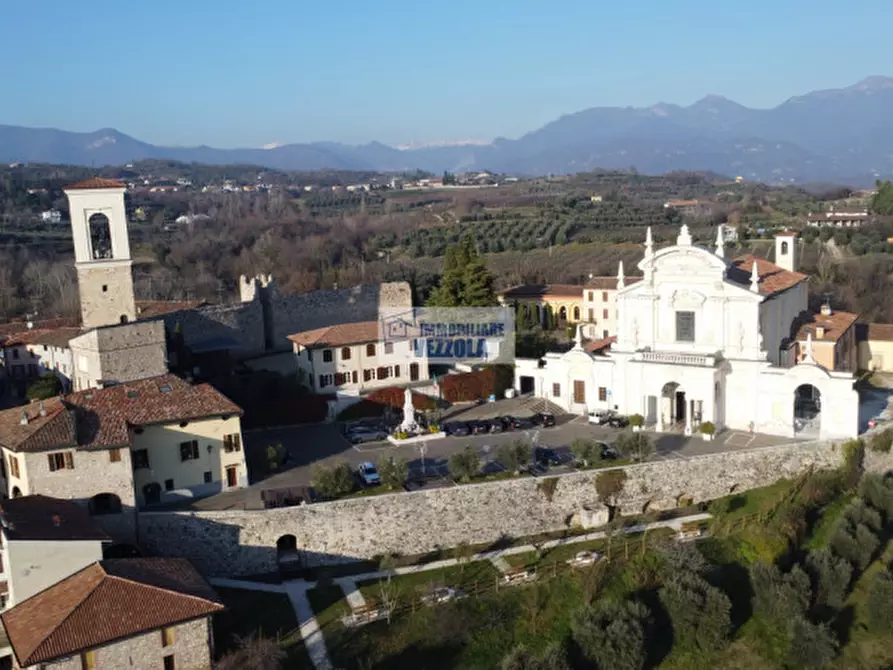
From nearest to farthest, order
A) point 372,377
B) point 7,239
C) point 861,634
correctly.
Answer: point 861,634 < point 372,377 < point 7,239

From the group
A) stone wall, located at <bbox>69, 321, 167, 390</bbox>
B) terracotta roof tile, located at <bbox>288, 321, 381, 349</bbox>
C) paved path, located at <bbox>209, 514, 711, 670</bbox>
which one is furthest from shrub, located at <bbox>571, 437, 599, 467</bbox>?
stone wall, located at <bbox>69, 321, 167, 390</bbox>

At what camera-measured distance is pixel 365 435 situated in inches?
1453

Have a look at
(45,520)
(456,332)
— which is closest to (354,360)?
(456,332)

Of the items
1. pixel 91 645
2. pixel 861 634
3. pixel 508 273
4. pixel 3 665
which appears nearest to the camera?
pixel 91 645

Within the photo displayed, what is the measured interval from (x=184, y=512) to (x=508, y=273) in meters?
49.2

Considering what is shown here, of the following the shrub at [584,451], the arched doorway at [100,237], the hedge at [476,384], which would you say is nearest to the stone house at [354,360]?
the hedge at [476,384]

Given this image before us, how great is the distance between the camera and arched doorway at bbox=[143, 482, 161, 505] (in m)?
30.1

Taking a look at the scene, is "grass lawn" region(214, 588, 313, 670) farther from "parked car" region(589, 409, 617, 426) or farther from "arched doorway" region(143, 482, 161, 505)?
"parked car" region(589, 409, 617, 426)

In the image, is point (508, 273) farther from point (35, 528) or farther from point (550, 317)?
point (35, 528)

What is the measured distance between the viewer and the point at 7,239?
91688mm

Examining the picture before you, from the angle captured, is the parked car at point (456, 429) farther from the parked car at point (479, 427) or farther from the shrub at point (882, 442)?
the shrub at point (882, 442)

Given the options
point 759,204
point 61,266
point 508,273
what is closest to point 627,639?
point 508,273

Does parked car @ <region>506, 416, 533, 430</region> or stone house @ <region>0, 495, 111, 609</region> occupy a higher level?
stone house @ <region>0, 495, 111, 609</region>

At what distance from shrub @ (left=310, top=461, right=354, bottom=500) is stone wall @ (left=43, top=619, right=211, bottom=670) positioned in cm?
716
